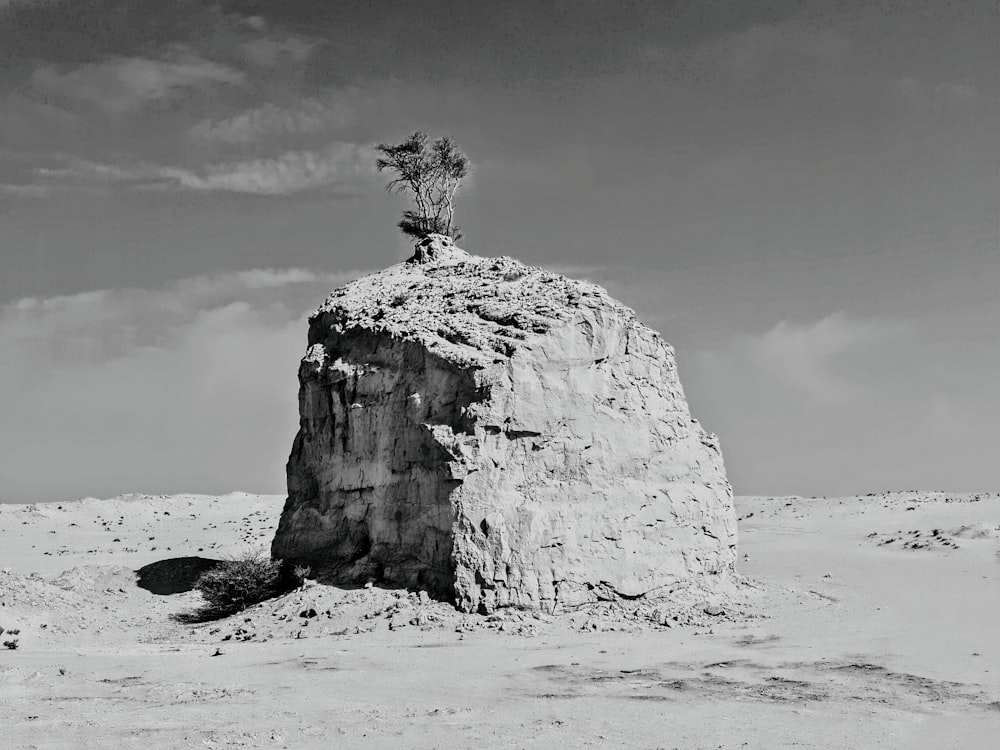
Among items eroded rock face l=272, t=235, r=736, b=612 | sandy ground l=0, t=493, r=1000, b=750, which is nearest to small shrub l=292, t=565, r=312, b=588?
sandy ground l=0, t=493, r=1000, b=750

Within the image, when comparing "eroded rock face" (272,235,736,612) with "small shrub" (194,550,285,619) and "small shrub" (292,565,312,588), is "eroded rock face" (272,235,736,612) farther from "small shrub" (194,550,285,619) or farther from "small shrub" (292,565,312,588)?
"small shrub" (194,550,285,619)

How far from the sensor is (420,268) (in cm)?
2178

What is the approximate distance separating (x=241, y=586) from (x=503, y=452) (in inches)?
265

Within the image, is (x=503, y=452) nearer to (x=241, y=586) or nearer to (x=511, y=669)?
(x=511, y=669)

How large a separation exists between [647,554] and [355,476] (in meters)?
6.21

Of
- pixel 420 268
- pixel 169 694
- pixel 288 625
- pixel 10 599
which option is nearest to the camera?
pixel 169 694

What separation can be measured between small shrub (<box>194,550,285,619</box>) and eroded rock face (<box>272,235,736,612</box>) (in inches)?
25.1

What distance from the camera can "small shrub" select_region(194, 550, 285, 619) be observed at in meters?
19.4

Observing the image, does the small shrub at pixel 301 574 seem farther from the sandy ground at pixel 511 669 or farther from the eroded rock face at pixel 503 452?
the eroded rock face at pixel 503 452

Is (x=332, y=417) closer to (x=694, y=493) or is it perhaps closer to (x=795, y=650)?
(x=694, y=493)

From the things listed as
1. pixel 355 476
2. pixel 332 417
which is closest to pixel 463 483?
pixel 355 476

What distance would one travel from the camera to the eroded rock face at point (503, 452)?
16984mm

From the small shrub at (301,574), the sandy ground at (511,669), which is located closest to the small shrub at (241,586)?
the small shrub at (301,574)

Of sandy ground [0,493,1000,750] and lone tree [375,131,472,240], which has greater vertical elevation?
lone tree [375,131,472,240]
